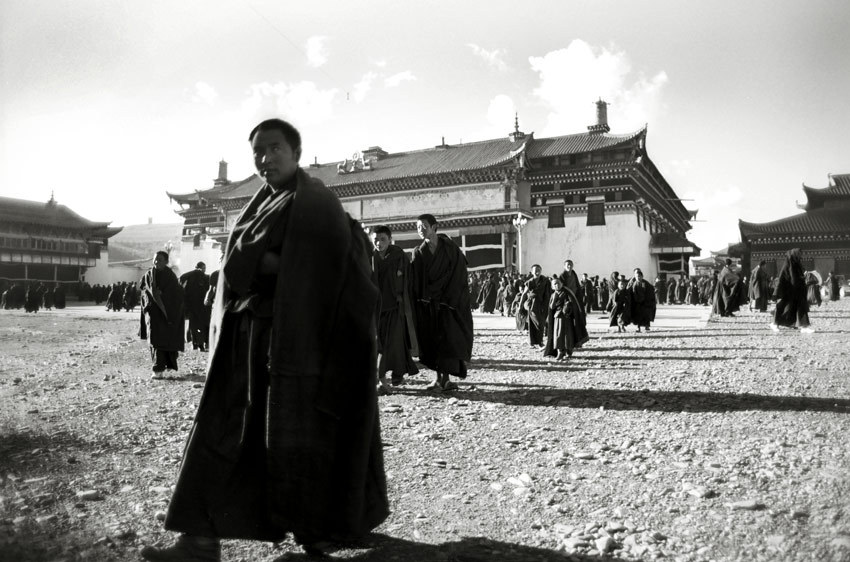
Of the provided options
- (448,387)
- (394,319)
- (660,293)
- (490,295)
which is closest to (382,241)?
(394,319)

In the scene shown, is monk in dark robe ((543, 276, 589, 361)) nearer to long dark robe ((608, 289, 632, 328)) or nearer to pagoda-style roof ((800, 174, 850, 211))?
long dark robe ((608, 289, 632, 328))

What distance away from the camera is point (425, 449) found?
403 cm

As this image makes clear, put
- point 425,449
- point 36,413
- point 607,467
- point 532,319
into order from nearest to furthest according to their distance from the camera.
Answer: point 607,467 → point 425,449 → point 36,413 → point 532,319

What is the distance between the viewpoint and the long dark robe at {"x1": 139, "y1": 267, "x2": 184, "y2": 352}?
762 centimetres

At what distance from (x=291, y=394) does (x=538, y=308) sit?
27.8ft

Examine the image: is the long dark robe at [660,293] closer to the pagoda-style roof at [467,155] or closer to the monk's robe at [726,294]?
the pagoda-style roof at [467,155]

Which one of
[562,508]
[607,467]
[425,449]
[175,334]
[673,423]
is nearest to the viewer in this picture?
[562,508]

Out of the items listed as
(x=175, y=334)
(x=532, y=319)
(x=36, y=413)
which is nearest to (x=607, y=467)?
(x=36, y=413)

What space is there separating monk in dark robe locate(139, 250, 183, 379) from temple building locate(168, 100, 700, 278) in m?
23.8

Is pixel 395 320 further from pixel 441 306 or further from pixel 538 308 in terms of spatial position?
pixel 538 308

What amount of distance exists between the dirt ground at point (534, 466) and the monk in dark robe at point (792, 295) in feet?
16.8

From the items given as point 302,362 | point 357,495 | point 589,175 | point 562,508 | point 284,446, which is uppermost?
point 589,175

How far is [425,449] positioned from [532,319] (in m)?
6.64

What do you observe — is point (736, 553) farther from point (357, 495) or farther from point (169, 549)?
point (169, 549)
